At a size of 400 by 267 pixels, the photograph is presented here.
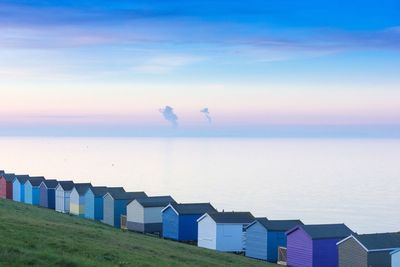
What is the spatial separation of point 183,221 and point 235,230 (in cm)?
703

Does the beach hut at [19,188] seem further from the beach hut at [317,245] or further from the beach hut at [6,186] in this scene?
the beach hut at [317,245]

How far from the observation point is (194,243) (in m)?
68.9

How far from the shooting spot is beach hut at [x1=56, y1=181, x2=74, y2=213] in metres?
91.0

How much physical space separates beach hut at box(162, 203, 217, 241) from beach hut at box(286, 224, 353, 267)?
14926 mm

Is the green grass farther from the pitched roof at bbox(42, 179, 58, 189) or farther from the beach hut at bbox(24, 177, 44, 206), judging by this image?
the beach hut at bbox(24, 177, 44, 206)

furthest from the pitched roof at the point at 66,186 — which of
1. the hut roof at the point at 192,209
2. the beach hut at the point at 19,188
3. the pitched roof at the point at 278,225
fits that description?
the pitched roof at the point at 278,225

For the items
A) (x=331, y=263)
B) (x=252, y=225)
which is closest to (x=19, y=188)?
(x=252, y=225)

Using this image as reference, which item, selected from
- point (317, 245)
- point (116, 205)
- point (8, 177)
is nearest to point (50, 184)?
point (8, 177)

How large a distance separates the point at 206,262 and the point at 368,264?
1295 centimetres

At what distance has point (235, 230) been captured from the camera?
2557 inches

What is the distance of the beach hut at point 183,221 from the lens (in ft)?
228

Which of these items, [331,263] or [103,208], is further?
[103,208]

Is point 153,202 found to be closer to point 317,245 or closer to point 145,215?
point 145,215

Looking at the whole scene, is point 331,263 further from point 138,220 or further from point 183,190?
point 183,190
